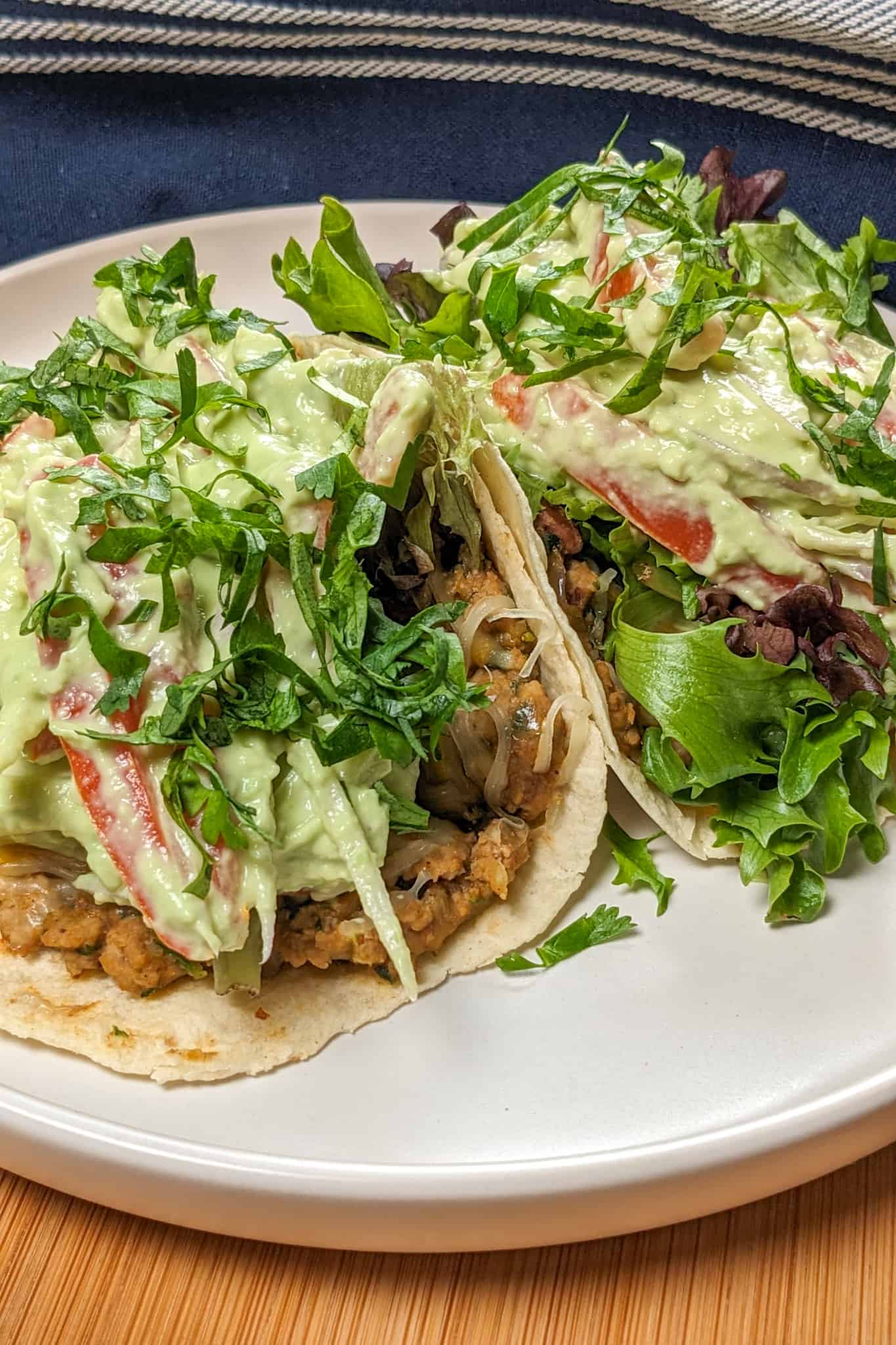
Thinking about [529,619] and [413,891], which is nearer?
[413,891]

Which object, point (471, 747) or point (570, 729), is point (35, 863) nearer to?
point (471, 747)

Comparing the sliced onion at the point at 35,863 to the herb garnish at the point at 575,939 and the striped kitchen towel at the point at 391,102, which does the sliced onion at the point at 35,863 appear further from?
the striped kitchen towel at the point at 391,102

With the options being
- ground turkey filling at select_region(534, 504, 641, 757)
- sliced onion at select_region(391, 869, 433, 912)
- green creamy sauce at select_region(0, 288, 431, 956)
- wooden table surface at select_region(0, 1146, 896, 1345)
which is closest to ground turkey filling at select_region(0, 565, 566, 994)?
sliced onion at select_region(391, 869, 433, 912)

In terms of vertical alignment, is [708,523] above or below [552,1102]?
above

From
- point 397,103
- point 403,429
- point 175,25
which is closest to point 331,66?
point 397,103

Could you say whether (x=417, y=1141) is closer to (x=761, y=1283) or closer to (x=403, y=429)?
(x=761, y=1283)

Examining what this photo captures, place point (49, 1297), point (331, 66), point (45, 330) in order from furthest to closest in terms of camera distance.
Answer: point (331, 66) → point (45, 330) → point (49, 1297)

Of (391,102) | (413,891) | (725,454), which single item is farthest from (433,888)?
(391,102)
